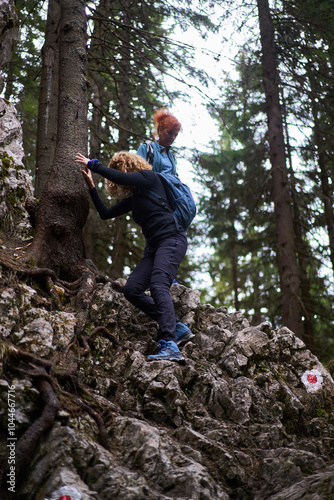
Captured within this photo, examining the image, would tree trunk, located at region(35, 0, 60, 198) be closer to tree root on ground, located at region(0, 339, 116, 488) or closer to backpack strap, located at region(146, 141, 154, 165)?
backpack strap, located at region(146, 141, 154, 165)

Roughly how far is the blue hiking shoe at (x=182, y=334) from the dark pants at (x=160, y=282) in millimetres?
332

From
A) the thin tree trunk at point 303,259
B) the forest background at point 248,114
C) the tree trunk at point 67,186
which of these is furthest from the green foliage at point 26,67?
the thin tree trunk at point 303,259

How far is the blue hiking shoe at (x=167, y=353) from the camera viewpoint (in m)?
4.17

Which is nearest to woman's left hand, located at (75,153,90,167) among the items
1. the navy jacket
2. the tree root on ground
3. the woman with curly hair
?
the woman with curly hair

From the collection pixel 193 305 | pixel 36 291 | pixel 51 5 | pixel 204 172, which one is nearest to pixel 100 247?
pixel 204 172

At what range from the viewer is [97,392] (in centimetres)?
383

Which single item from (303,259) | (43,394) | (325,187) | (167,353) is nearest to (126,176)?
(167,353)

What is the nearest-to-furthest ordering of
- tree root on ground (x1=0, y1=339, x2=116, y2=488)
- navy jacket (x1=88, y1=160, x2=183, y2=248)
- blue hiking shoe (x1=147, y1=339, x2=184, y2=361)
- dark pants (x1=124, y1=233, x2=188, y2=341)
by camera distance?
tree root on ground (x1=0, y1=339, x2=116, y2=488) < blue hiking shoe (x1=147, y1=339, x2=184, y2=361) < dark pants (x1=124, y1=233, x2=188, y2=341) < navy jacket (x1=88, y1=160, x2=183, y2=248)

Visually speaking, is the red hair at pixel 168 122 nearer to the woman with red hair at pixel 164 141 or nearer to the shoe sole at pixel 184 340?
the woman with red hair at pixel 164 141

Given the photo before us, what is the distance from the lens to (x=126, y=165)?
4.75 meters

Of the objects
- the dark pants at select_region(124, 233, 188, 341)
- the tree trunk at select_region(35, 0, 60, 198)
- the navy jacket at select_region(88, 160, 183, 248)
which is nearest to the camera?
the dark pants at select_region(124, 233, 188, 341)

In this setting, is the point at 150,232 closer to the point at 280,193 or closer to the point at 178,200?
the point at 178,200

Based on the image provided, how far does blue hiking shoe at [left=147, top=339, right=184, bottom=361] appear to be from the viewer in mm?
4172

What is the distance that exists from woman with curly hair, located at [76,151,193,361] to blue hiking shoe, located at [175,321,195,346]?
1.08 ft
